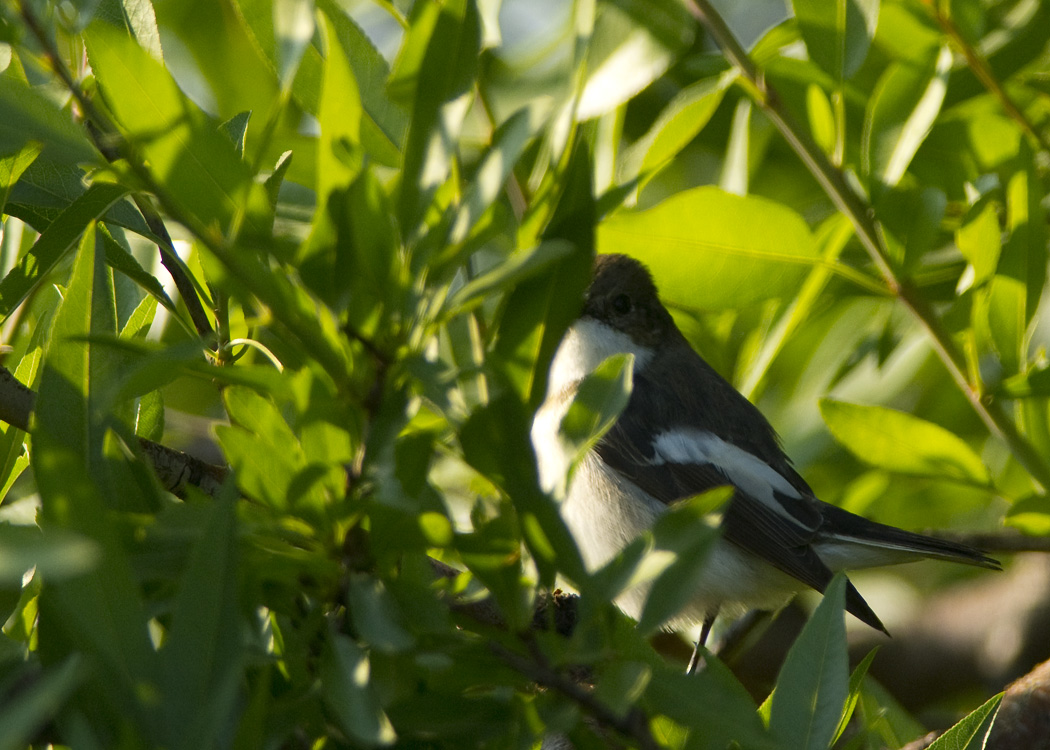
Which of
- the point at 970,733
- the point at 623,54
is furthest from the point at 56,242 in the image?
the point at 970,733

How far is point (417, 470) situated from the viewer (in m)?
0.99

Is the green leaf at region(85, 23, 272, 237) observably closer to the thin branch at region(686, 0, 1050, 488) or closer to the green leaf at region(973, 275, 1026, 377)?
the thin branch at region(686, 0, 1050, 488)

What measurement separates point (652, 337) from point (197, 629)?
3.18 metres

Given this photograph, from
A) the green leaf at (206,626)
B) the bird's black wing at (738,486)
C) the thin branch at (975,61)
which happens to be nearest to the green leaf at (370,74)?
the green leaf at (206,626)

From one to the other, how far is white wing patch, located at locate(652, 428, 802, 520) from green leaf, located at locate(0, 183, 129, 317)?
2286mm

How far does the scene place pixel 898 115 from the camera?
2352 millimetres

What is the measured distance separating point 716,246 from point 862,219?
31 centimetres

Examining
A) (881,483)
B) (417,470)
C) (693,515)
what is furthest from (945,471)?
(417,470)

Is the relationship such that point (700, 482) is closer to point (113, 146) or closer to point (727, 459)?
point (727, 459)

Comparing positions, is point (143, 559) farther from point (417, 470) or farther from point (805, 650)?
point (805, 650)

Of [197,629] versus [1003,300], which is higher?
[197,629]

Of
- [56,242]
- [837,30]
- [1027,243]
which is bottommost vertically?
[1027,243]

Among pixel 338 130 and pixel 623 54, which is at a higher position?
pixel 338 130

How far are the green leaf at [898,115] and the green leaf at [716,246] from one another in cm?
21
